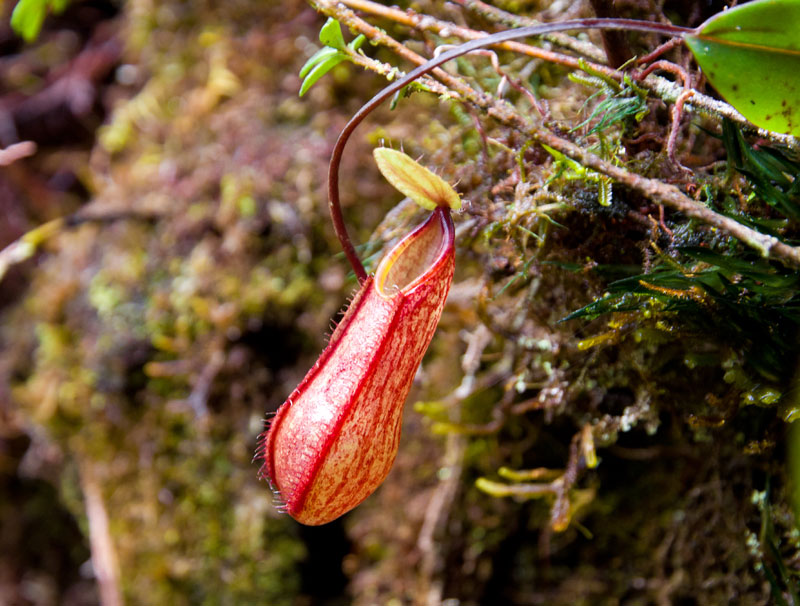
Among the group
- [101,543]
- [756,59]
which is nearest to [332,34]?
[756,59]

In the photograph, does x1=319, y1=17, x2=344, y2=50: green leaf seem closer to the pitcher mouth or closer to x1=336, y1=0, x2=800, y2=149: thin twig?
x1=336, y1=0, x2=800, y2=149: thin twig

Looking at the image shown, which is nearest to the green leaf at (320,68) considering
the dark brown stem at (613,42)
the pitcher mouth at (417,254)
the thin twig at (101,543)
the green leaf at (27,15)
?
the pitcher mouth at (417,254)

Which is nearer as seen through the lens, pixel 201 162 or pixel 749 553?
pixel 749 553

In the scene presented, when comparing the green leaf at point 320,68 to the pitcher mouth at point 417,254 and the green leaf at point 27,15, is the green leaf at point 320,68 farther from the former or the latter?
the green leaf at point 27,15

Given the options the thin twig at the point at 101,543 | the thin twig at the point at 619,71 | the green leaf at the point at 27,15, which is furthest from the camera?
the thin twig at the point at 101,543

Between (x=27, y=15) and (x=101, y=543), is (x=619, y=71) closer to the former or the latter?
(x=27, y=15)

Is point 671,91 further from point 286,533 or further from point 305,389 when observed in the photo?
point 286,533

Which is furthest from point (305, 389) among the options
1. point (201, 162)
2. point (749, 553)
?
point (201, 162)
